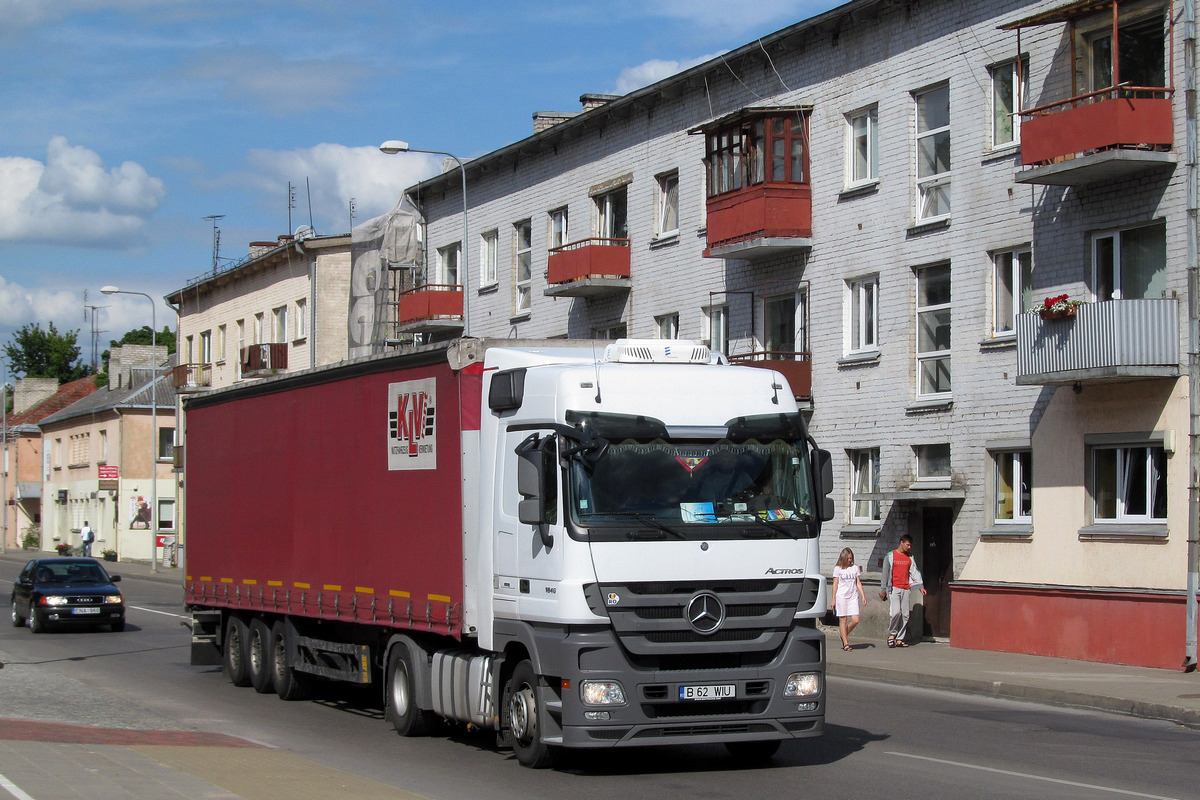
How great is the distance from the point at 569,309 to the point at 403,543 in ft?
78.4

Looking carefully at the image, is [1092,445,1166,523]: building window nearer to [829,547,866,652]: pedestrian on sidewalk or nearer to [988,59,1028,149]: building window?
[829,547,866,652]: pedestrian on sidewalk

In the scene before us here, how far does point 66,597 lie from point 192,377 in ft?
123

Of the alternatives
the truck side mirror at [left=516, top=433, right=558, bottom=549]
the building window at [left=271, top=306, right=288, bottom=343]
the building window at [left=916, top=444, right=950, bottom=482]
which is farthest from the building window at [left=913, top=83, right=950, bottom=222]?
the building window at [left=271, top=306, right=288, bottom=343]

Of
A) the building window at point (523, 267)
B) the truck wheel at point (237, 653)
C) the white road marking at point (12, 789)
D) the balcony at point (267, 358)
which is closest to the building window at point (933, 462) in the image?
the truck wheel at point (237, 653)

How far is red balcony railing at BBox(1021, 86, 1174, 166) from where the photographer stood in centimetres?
2009

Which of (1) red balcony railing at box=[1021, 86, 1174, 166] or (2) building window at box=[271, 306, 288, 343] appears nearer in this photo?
(1) red balcony railing at box=[1021, 86, 1174, 166]

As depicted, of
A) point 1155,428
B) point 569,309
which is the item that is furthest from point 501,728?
point 569,309

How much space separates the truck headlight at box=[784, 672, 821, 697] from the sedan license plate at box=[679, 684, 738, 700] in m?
0.45

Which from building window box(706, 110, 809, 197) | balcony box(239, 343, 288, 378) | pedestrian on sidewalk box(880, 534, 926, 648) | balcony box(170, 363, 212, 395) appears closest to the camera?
pedestrian on sidewalk box(880, 534, 926, 648)

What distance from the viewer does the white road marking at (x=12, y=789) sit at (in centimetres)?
903

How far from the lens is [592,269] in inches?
1329

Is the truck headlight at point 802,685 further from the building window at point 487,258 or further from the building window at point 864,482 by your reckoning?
the building window at point 487,258

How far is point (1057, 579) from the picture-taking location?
22.0 meters

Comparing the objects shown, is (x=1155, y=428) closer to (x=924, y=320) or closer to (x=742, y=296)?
(x=924, y=320)
